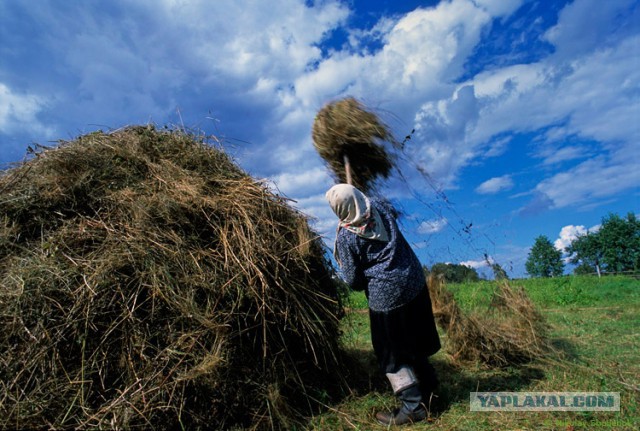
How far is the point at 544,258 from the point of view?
7538 centimetres

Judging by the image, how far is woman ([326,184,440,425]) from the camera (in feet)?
9.78

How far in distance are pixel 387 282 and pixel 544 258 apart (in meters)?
81.8

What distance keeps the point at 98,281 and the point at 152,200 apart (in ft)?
2.35

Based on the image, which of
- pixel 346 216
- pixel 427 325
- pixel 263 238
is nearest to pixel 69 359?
pixel 263 238

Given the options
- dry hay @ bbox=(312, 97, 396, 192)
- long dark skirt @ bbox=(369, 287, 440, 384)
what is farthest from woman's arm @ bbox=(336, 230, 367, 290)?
dry hay @ bbox=(312, 97, 396, 192)

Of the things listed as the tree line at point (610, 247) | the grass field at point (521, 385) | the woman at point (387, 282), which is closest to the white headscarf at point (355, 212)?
the woman at point (387, 282)

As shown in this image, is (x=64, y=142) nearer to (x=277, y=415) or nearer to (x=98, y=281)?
(x=98, y=281)

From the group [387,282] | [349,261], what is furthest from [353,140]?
[387,282]

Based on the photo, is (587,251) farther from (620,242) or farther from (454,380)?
(454,380)

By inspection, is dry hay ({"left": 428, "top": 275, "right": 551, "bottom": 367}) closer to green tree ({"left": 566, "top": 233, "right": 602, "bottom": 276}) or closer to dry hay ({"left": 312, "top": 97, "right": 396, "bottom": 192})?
dry hay ({"left": 312, "top": 97, "right": 396, "bottom": 192})

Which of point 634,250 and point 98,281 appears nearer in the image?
point 98,281

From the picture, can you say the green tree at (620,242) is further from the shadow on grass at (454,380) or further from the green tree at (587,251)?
the shadow on grass at (454,380)

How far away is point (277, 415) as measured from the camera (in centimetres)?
287

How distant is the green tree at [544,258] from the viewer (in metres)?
73.1
